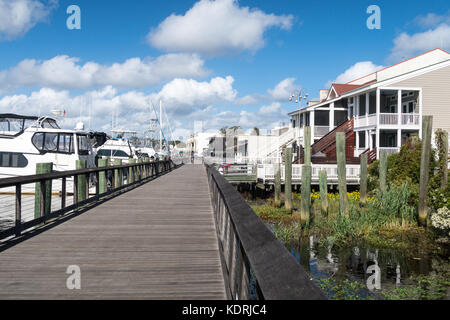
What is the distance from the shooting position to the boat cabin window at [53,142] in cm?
2055

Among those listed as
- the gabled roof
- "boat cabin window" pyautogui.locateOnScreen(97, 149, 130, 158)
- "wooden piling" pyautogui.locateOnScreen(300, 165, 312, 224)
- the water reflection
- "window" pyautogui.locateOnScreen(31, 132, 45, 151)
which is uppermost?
the gabled roof

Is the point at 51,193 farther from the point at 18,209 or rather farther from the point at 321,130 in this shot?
the point at 321,130

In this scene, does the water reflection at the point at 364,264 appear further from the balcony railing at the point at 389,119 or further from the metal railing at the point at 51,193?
the balcony railing at the point at 389,119

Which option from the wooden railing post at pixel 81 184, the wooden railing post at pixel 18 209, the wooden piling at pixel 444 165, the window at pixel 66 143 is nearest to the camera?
the wooden railing post at pixel 18 209

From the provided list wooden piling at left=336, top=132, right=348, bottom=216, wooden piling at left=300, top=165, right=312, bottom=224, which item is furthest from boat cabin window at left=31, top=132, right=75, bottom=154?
wooden piling at left=336, top=132, right=348, bottom=216

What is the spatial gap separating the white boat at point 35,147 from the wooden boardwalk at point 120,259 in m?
12.8

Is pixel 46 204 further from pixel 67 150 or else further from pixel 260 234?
pixel 67 150

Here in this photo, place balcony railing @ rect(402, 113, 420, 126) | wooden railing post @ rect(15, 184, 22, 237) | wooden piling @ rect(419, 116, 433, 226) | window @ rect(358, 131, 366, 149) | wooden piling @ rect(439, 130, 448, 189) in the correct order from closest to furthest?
1. wooden railing post @ rect(15, 184, 22, 237)
2. wooden piling @ rect(419, 116, 433, 226)
3. wooden piling @ rect(439, 130, 448, 189)
4. balcony railing @ rect(402, 113, 420, 126)
5. window @ rect(358, 131, 366, 149)

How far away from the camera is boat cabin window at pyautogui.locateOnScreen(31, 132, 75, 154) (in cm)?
2055

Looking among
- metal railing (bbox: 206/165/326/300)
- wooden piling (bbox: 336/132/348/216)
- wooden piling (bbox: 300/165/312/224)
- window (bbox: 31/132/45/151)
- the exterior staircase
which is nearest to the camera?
metal railing (bbox: 206/165/326/300)

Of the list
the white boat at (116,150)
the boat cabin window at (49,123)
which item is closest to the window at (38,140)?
the boat cabin window at (49,123)

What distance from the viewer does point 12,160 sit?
65.0 ft

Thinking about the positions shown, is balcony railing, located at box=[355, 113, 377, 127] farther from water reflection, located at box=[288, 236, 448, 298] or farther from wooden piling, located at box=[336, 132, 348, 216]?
water reflection, located at box=[288, 236, 448, 298]
